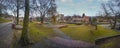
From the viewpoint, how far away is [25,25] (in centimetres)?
1719

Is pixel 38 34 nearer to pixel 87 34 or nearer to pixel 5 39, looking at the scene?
pixel 5 39

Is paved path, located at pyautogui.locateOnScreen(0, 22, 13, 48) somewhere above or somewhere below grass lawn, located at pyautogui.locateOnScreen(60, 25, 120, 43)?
above

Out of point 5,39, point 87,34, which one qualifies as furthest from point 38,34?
point 87,34

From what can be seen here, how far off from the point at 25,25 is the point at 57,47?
3701 mm

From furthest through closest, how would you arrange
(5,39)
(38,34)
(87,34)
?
(87,34) → (38,34) → (5,39)

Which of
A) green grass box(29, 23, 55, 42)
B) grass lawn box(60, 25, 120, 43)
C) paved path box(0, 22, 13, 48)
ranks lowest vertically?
grass lawn box(60, 25, 120, 43)

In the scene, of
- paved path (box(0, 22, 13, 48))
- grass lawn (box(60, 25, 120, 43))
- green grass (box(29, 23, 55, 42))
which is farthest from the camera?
grass lawn (box(60, 25, 120, 43))

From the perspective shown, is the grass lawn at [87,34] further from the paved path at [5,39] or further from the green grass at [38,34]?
the paved path at [5,39]

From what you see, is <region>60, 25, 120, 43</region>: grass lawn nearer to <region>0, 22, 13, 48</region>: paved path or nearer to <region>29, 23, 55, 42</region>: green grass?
<region>29, 23, 55, 42</region>: green grass

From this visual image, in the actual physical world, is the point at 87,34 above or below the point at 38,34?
below

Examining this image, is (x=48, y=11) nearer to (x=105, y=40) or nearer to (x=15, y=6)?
(x=15, y=6)

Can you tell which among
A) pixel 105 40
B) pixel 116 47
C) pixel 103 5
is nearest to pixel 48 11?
pixel 103 5

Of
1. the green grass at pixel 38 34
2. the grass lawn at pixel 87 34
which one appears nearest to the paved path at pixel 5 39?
the green grass at pixel 38 34

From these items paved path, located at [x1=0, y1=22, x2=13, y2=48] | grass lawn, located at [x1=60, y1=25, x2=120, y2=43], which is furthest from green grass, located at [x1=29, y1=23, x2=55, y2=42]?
grass lawn, located at [x1=60, y1=25, x2=120, y2=43]
